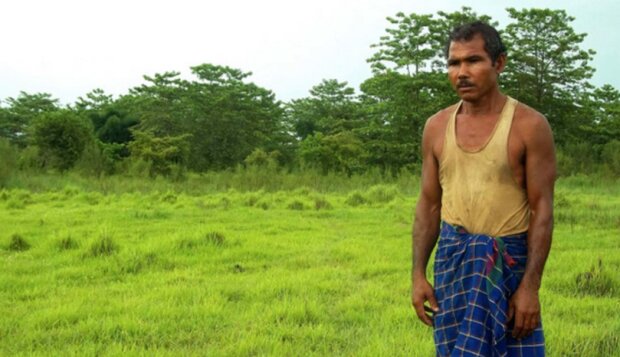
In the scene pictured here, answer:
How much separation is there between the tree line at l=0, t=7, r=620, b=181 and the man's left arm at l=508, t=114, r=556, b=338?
17.9m

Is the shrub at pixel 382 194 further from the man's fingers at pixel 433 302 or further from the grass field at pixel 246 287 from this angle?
the man's fingers at pixel 433 302

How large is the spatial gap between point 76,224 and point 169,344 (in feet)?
21.5

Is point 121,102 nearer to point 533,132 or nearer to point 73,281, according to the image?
point 73,281

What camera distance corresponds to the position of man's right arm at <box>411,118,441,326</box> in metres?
2.43

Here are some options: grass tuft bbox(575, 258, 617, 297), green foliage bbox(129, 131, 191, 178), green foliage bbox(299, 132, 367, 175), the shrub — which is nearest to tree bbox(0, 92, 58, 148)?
green foliage bbox(129, 131, 191, 178)

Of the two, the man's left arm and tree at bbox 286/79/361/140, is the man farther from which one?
tree at bbox 286/79/361/140

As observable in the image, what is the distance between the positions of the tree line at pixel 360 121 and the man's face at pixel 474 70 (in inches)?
699

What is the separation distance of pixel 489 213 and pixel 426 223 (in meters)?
0.37

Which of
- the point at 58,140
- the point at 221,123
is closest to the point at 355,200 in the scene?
the point at 58,140

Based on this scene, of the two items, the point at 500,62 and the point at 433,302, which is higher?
the point at 500,62

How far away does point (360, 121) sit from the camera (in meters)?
33.3

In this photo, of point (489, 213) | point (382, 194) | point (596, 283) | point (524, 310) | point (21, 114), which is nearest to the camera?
point (524, 310)

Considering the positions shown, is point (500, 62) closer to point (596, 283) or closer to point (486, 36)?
point (486, 36)

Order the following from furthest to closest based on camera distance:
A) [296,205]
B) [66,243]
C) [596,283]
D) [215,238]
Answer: [296,205], [215,238], [66,243], [596,283]
